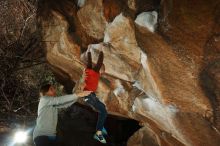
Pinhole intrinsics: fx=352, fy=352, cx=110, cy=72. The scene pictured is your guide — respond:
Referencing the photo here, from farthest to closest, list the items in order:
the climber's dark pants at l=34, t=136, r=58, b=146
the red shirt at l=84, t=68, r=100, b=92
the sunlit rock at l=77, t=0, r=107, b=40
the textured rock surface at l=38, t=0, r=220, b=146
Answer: the sunlit rock at l=77, t=0, r=107, b=40, the red shirt at l=84, t=68, r=100, b=92, the textured rock surface at l=38, t=0, r=220, b=146, the climber's dark pants at l=34, t=136, r=58, b=146

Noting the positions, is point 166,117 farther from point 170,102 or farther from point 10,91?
point 10,91

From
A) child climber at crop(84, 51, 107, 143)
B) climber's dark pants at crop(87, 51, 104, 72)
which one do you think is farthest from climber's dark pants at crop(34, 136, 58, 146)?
climber's dark pants at crop(87, 51, 104, 72)

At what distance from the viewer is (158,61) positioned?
6.52 meters

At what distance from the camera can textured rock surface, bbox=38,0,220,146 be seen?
587 centimetres

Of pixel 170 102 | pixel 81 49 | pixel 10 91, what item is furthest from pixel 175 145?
pixel 10 91

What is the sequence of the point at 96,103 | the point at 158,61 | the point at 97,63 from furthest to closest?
the point at 97,63
the point at 96,103
the point at 158,61

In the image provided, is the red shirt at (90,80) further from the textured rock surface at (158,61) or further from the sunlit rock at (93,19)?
the sunlit rock at (93,19)

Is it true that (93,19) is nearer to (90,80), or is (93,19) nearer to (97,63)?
(97,63)

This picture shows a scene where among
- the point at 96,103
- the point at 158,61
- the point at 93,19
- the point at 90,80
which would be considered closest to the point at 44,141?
the point at 96,103

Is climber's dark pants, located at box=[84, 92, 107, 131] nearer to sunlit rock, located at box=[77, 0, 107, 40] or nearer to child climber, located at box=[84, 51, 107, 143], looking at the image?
child climber, located at box=[84, 51, 107, 143]

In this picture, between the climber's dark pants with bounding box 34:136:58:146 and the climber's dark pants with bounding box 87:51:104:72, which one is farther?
the climber's dark pants with bounding box 87:51:104:72

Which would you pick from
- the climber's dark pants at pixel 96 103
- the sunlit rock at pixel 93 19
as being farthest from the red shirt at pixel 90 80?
the sunlit rock at pixel 93 19

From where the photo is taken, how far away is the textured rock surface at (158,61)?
19.3 ft

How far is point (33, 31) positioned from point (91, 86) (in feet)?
23.9
